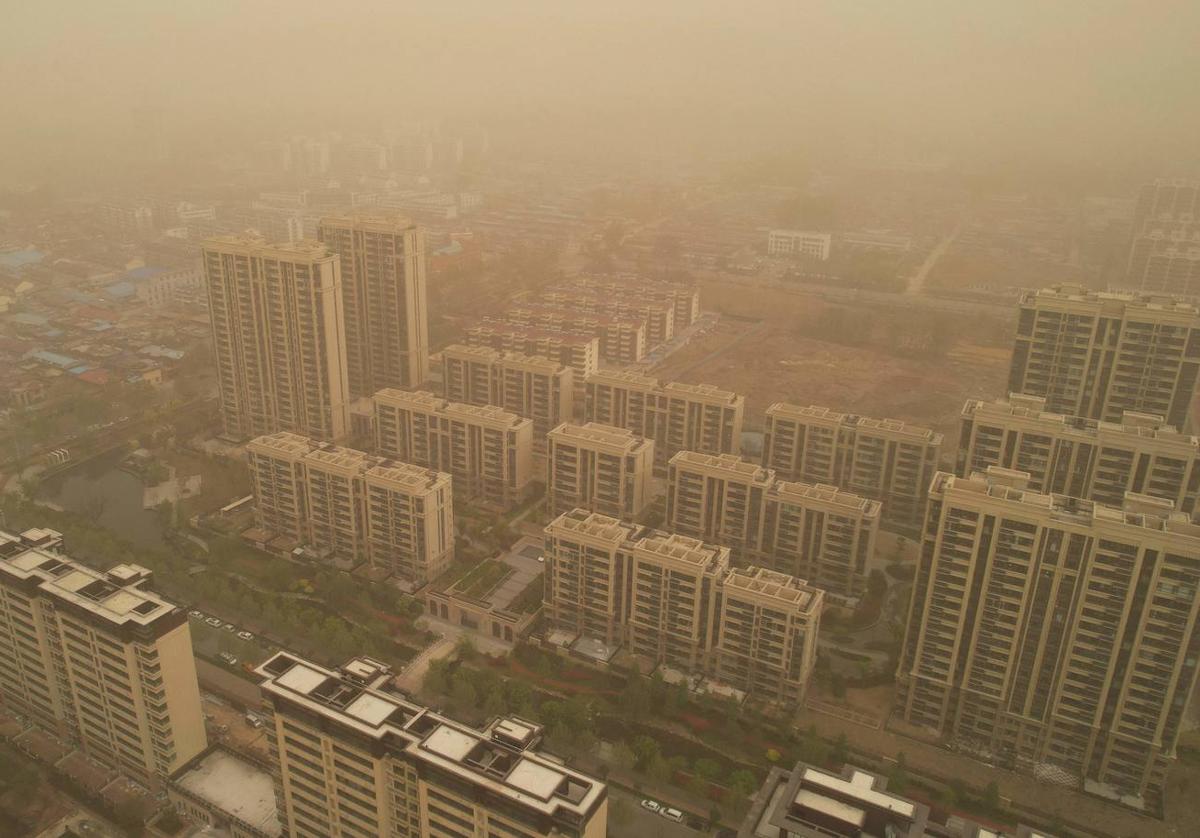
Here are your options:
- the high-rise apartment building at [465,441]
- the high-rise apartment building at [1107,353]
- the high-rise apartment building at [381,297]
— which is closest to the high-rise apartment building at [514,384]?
the high-rise apartment building at [465,441]

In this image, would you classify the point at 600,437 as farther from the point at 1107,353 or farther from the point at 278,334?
the point at 1107,353

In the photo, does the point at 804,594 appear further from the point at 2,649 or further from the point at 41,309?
the point at 41,309

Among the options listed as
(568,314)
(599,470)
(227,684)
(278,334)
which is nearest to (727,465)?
(599,470)

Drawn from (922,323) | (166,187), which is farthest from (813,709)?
(166,187)

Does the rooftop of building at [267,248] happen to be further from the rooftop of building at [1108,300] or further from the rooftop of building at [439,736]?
the rooftop of building at [1108,300]

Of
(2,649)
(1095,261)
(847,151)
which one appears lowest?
(2,649)

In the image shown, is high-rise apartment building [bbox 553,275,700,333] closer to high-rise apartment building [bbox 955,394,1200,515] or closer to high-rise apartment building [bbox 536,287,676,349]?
high-rise apartment building [bbox 536,287,676,349]
